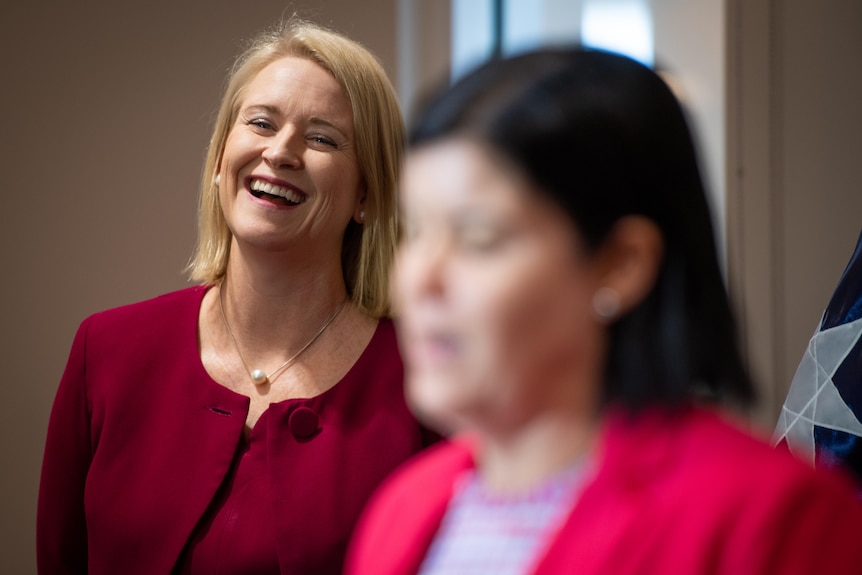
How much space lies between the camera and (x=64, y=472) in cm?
171

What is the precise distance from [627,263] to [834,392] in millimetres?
A: 809

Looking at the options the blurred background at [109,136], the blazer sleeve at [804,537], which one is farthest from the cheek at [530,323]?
the blurred background at [109,136]

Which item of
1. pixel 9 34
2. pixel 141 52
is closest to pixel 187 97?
pixel 141 52

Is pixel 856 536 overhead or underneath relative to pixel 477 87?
underneath

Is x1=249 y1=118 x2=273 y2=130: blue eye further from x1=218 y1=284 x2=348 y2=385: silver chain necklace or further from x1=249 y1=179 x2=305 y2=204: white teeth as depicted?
x1=218 y1=284 x2=348 y2=385: silver chain necklace

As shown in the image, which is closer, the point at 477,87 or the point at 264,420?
the point at 477,87

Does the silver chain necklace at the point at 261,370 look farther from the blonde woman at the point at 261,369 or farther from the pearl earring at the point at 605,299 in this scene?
the pearl earring at the point at 605,299

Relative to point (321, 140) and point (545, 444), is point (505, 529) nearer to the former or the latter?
point (545, 444)

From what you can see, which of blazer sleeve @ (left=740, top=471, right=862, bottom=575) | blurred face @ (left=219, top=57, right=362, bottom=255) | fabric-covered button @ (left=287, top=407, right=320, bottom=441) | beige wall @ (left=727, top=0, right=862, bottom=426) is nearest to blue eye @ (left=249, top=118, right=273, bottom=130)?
blurred face @ (left=219, top=57, right=362, bottom=255)

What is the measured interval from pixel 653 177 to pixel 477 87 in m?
0.12

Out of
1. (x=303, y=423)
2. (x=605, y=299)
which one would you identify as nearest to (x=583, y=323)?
(x=605, y=299)

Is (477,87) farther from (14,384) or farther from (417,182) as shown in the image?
(14,384)

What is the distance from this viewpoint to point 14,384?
94.3 inches

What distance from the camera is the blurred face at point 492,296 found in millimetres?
583
